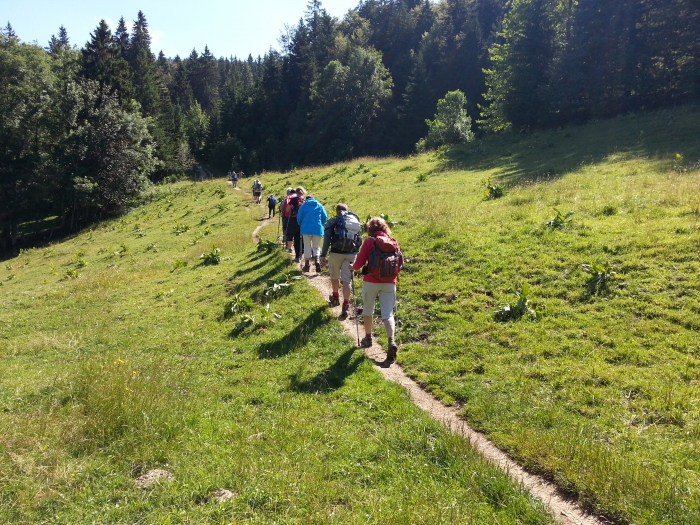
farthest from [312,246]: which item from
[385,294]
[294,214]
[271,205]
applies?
[271,205]

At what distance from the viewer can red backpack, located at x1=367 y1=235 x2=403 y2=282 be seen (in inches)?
320

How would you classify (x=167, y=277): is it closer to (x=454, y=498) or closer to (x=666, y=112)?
(x=454, y=498)

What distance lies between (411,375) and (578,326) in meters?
3.17

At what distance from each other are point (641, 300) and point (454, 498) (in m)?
6.07

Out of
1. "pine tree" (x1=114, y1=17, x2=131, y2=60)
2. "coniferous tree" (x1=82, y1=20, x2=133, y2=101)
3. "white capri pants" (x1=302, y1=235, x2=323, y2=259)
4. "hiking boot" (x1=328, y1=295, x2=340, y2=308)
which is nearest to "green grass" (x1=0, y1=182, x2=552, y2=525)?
"hiking boot" (x1=328, y1=295, x2=340, y2=308)

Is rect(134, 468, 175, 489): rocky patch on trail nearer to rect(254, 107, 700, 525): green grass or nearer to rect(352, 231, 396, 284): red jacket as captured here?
rect(254, 107, 700, 525): green grass

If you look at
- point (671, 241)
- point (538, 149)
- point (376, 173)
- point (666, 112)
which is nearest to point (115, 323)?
point (671, 241)

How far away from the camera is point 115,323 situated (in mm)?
13578

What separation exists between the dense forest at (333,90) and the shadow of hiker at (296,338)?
112ft

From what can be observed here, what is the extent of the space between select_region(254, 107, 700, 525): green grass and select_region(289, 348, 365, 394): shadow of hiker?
3.17 feet

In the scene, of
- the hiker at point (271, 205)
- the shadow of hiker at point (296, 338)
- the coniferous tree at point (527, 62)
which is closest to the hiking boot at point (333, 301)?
the shadow of hiker at point (296, 338)

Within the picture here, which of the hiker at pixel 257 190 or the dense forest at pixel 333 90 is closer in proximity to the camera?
the hiker at pixel 257 190

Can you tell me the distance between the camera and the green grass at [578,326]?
5211 mm

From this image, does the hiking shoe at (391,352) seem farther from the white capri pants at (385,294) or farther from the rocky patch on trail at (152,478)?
the rocky patch on trail at (152,478)
